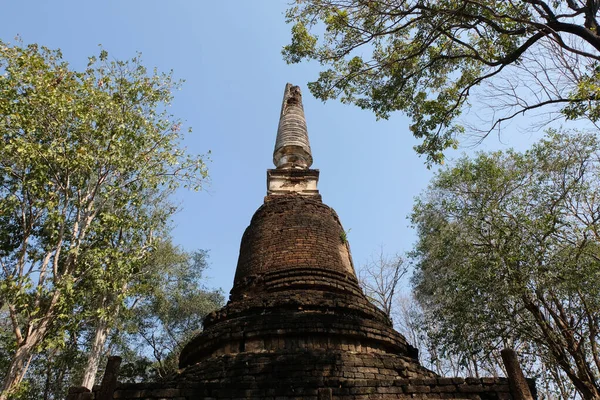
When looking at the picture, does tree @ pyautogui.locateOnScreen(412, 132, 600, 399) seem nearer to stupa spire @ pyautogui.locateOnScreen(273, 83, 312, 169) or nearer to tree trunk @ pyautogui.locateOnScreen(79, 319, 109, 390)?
stupa spire @ pyautogui.locateOnScreen(273, 83, 312, 169)

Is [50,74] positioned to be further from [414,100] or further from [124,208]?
[414,100]

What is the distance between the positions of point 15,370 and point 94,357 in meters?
5.76

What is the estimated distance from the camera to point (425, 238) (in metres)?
15.3

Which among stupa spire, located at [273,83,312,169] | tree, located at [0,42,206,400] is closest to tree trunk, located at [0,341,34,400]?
tree, located at [0,42,206,400]

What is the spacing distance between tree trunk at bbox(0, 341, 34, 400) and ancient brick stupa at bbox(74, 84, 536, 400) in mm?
2956

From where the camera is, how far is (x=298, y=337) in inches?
248

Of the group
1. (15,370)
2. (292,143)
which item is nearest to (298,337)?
(15,370)

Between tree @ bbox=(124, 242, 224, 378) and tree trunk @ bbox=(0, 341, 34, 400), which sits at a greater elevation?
tree @ bbox=(124, 242, 224, 378)

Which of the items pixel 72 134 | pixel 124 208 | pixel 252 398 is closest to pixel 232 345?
pixel 252 398

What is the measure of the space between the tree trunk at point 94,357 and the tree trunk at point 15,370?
465 centimetres

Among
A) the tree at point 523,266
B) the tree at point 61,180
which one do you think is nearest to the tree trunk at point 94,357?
the tree at point 61,180

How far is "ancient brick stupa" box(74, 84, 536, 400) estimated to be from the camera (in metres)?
5.18

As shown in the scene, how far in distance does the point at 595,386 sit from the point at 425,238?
6.53 metres

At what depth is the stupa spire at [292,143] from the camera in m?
12.1
